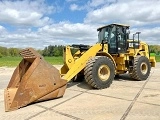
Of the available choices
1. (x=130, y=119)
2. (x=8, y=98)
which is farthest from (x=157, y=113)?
(x=8, y=98)

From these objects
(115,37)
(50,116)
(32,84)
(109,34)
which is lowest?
(50,116)

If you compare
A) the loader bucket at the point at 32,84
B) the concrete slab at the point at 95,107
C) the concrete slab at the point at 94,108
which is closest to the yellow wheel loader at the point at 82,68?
the loader bucket at the point at 32,84

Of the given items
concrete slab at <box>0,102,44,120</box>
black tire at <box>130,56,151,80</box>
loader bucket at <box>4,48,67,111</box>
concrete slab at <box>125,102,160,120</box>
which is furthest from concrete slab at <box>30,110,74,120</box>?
black tire at <box>130,56,151,80</box>

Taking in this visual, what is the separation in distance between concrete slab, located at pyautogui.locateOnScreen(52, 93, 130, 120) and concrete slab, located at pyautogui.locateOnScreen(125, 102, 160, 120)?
0.72 feet

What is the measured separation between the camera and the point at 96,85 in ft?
22.2

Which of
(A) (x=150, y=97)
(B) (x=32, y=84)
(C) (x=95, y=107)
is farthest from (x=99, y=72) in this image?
(B) (x=32, y=84)

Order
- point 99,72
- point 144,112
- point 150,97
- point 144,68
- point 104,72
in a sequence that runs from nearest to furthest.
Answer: point 144,112
point 150,97
point 99,72
point 104,72
point 144,68

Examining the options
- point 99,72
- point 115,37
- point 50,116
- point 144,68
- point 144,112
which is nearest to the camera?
point 50,116

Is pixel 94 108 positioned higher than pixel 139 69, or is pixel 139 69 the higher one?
pixel 139 69

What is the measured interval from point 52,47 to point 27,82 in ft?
321

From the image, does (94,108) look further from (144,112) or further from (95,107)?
(144,112)

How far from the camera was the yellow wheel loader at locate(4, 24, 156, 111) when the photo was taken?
16.5 ft

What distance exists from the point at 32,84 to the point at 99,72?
2675 millimetres

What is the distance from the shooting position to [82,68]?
6984 mm
